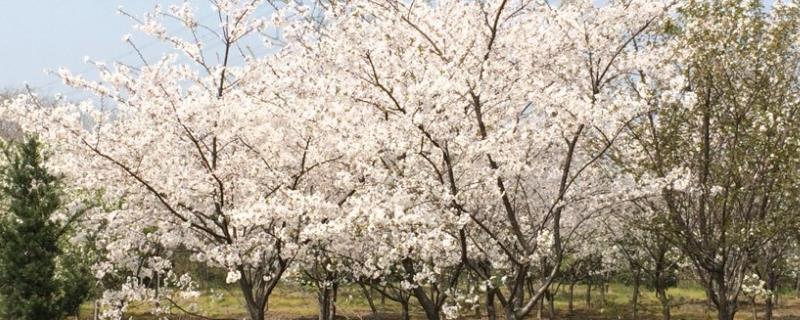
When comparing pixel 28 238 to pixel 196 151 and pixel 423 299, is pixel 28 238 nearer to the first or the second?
pixel 196 151

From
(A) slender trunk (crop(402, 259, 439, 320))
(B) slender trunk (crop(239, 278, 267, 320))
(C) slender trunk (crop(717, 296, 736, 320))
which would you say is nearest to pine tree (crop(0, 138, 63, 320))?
(B) slender trunk (crop(239, 278, 267, 320))

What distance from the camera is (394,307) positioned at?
1539 inches

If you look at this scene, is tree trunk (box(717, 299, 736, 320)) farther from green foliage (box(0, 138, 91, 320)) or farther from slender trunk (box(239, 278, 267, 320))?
green foliage (box(0, 138, 91, 320))

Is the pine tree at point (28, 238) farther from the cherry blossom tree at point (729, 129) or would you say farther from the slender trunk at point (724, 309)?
the slender trunk at point (724, 309)

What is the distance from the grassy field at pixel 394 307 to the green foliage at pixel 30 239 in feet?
41.0

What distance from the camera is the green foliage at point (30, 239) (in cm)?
1680

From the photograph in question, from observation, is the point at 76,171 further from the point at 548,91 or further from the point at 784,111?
the point at 784,111

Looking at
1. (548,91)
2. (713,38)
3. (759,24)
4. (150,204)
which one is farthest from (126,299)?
(759,24)

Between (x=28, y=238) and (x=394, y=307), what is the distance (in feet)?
80.9

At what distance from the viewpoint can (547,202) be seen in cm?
1730

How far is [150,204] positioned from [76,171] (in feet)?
4.22

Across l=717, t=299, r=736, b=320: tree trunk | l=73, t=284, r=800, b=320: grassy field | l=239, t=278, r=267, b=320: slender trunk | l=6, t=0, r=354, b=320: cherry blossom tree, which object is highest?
l=6, t=0, r=354, b=320: cherry blossom tree

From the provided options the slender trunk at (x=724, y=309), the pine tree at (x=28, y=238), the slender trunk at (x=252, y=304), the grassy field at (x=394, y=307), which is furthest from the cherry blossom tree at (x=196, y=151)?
the grassy field at (x=394, y=307)

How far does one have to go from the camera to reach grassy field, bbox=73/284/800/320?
3494cm
